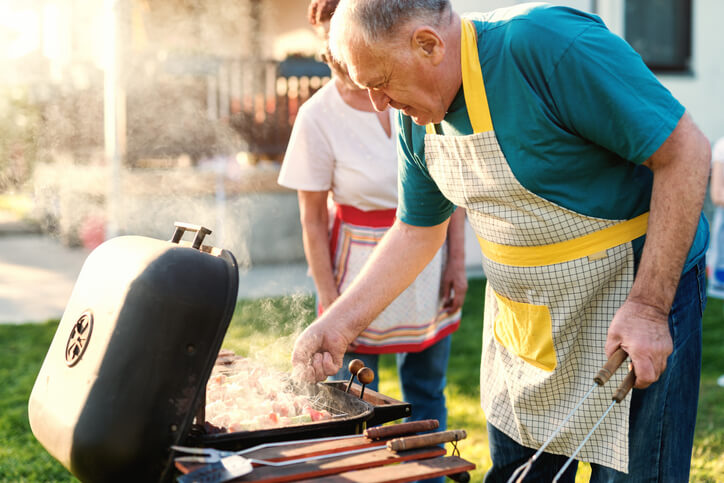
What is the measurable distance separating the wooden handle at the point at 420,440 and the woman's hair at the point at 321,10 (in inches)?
60.5

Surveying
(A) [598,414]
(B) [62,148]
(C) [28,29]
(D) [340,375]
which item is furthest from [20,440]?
(C) [28,29]

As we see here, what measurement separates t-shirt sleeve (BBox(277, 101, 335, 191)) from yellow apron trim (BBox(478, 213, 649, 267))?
1.07m

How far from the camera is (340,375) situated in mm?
2811

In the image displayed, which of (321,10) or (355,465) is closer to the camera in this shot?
(355,465)

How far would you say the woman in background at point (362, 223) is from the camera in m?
2.74

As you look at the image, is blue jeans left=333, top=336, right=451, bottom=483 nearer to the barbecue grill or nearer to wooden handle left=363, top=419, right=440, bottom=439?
wooden handle left=363, top=419, right=440, bottom=439

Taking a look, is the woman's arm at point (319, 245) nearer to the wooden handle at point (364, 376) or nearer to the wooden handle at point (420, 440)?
the wooden handle at point (364, 376)

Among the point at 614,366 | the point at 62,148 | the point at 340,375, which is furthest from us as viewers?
the point at 62,148

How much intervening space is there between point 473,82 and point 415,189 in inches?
17.2

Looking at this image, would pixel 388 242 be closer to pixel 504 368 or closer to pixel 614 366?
pixel 504 368

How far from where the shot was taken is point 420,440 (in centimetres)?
165

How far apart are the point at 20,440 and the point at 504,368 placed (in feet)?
9.03

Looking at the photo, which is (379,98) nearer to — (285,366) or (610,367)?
(610,367)

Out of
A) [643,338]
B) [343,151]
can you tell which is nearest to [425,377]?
[343,151]
